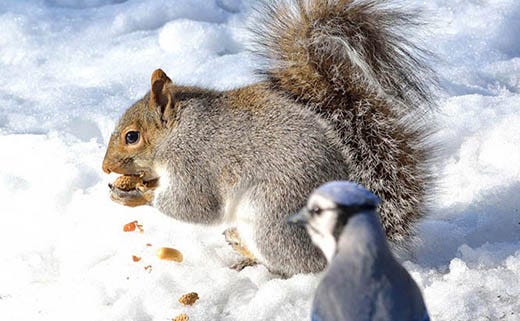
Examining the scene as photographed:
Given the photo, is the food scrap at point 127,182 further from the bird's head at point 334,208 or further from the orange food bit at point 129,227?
the bird's head at point 334,208

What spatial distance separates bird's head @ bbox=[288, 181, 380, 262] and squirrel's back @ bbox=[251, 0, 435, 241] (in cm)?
131

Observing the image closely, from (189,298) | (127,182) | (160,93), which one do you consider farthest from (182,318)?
(160,93)

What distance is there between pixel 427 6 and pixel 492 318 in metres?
3.17

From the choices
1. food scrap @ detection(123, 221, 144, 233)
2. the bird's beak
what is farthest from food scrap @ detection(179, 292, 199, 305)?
the bird's beak

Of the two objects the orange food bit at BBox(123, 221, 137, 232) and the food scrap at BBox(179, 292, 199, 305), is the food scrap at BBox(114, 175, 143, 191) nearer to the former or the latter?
the orange food bit at BBox(123, 221, 137, 232)

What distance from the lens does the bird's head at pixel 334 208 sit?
6.38ft

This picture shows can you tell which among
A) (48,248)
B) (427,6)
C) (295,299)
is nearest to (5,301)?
(48,248)

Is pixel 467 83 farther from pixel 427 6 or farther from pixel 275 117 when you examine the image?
pixel 275 117

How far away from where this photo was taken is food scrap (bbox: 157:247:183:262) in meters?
3.59

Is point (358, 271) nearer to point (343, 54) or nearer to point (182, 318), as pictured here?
point (182, 318)

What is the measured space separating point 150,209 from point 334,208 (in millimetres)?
2190

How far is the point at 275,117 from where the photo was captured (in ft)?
11.4

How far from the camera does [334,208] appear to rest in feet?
6.50

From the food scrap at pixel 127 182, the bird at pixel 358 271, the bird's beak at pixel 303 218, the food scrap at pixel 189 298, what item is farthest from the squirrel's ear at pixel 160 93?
the bird at pixel 358 271
